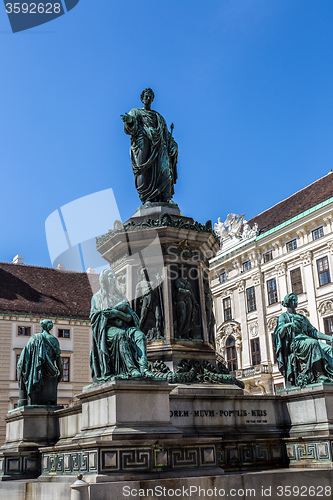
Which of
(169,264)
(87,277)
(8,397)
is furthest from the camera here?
(87,277)

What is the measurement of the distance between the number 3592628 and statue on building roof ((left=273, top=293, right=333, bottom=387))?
7.42 meters

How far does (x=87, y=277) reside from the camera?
5244 centimetres

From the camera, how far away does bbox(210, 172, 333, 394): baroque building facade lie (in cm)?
3997

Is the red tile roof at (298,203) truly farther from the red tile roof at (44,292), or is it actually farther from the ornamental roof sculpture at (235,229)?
the red tile roof at (44,292)

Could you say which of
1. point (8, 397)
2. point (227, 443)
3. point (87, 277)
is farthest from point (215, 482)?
point (87, 277)

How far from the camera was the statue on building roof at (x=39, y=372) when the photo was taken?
479 inches

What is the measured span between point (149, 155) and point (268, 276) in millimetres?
33628

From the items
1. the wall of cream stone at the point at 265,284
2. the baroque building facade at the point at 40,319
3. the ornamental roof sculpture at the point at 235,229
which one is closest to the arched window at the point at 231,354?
the wall of cream stone at the point at 265,284

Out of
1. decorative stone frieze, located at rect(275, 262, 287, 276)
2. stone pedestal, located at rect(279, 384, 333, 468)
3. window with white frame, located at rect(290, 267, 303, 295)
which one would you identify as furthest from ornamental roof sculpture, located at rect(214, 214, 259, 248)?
stone pedestal, located at rect(279, 384, 333, 468)

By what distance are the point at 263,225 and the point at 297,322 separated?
38.5 metres

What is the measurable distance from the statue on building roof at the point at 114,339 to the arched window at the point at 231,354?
38.2 meters

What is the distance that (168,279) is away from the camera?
1130 centimetres

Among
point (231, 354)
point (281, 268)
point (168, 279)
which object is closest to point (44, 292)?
point (231, 354)

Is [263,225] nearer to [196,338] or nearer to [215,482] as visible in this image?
[196,338]
